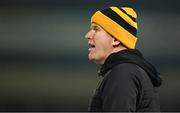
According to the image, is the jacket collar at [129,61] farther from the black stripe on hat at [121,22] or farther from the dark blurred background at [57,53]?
the dark blurred background at [57,53]

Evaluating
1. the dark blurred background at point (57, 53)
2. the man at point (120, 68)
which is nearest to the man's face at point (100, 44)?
the man at point (120, 68)

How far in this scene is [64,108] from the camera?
2668mm

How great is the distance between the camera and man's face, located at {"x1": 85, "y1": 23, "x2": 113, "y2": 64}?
1.58 metres

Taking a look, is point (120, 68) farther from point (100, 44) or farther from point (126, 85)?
point (100, 44)

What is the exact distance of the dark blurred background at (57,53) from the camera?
2.68 metres

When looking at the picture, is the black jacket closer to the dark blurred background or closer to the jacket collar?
the jacket collar

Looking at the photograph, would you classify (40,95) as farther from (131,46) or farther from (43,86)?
(131,46)

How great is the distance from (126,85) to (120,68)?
62 millimetres

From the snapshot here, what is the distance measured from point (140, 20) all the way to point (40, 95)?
0.69m

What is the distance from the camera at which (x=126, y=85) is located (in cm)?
Answer: 139

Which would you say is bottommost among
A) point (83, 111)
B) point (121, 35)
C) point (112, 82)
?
point (83, 111)

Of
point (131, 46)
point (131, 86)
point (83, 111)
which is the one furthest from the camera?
point (83, 111)

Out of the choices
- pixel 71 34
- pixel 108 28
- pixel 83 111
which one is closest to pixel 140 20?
pixel 71 34

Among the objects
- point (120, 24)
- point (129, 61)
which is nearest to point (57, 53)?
point (120, 24)
